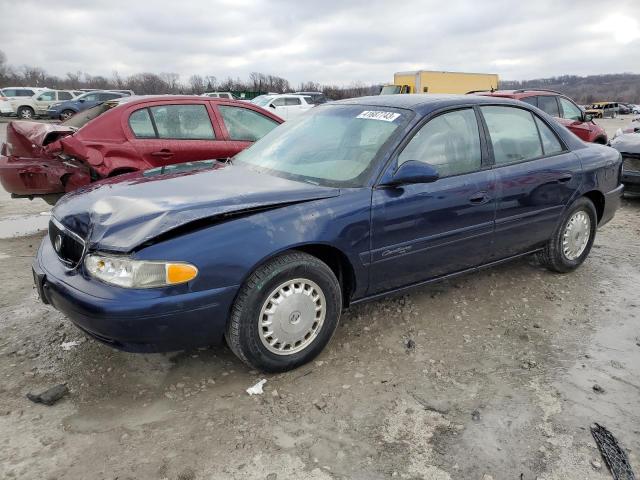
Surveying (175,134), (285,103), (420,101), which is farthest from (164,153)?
(285,103)

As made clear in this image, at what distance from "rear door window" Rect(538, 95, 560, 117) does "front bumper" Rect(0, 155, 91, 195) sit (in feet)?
27.3

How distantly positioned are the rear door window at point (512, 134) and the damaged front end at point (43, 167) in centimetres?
390

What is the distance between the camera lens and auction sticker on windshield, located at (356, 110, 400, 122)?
11.1 feet

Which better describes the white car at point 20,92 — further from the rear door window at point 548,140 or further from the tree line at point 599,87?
the tree line at point 599,87

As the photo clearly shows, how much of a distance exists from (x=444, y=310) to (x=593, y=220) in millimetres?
1865

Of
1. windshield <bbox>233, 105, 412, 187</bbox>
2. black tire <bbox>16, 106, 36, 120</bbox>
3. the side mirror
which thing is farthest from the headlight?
black tire <bbox>16, 106, 36, 120</bbox>

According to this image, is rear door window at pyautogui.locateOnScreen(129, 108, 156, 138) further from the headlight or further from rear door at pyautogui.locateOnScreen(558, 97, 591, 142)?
rear door at pyautogui.locateOnScreen(558, 97, 591, 142)

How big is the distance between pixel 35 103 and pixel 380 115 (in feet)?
94.3

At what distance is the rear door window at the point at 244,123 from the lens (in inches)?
229

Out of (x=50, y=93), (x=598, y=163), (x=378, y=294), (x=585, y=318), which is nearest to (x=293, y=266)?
(x=378, y=294)

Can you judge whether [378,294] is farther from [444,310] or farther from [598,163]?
[598,163]

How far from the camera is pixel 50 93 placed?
2703 cm

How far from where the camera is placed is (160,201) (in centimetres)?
277

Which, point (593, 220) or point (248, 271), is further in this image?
point (593, 220)
